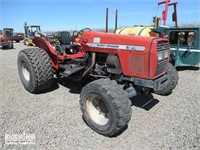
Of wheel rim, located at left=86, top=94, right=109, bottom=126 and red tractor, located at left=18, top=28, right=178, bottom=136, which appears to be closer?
red tractor, located at left=18, top=28, right=178, bottom=136

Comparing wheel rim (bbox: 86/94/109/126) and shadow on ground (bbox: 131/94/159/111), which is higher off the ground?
wheel rim (bbox: 86/94/109/126)

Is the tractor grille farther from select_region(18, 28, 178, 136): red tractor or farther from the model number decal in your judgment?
the model number decal

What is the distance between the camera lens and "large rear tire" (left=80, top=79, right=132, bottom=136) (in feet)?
9.07

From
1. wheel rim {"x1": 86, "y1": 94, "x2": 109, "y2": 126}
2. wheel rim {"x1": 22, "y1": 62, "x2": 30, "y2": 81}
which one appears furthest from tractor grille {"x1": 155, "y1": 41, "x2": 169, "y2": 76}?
wheel rim {"x1": 22, "y1": 62, "x2": 30, "y2": 81}

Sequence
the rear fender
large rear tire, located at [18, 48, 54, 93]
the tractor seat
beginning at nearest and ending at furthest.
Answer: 1. large rear tire, located at [18, 48, 54, 93]
2. the rear fender
3. the tractor seat

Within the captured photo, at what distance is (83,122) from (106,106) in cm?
63

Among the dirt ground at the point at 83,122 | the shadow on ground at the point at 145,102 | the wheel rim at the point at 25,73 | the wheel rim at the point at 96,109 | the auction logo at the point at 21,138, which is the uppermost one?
the wheel rim at the point at 25,73

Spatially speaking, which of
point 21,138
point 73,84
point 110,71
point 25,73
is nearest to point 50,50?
point 25,73

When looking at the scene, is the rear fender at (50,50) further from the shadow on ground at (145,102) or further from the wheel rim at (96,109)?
the shadow on ground at (145,102)

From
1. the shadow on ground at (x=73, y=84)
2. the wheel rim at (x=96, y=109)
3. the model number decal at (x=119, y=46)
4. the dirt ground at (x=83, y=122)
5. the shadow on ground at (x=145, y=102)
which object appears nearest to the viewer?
the dirt ground at (x=83, y=122)

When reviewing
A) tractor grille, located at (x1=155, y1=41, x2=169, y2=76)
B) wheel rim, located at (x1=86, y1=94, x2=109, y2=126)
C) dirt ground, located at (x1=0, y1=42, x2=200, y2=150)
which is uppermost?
tractor grille, located at (x1=155, y1=41, x2=169, y2=76)

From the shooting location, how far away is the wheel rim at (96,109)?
3139mm

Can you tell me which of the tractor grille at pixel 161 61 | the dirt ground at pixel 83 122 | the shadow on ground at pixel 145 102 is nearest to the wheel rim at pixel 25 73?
the dirt ground at pixel 83 122

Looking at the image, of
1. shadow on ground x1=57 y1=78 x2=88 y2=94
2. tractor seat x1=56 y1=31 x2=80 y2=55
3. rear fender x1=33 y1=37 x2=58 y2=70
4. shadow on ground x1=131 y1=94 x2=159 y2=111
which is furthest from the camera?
shadow on ground x1=57 y1=78 x2=88 y2=94
